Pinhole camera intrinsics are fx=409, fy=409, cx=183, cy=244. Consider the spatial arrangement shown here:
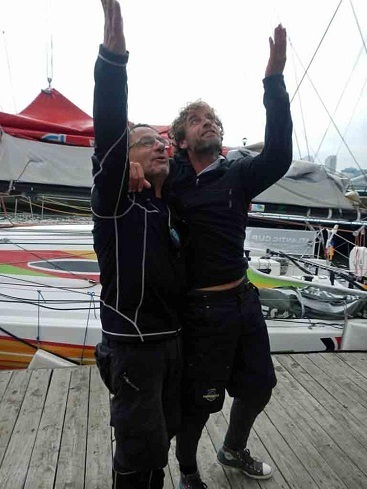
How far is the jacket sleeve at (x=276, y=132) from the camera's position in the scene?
1482 mm

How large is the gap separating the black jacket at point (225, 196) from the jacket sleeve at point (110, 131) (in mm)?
335

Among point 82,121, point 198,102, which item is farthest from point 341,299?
point 82,121

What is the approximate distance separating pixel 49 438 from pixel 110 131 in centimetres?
168

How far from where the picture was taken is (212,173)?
5.31 ft

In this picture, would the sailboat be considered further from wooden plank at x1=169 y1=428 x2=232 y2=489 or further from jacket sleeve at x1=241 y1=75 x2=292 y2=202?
jacket sleeve at x1=241 y1=75 x2=292 y2=202

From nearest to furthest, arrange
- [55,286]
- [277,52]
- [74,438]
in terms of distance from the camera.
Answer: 1. [277,52]
2. [74,438]
3. [55,286]

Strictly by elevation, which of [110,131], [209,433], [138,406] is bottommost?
[209,433]

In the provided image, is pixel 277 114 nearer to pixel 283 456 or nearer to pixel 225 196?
pixel 225 196

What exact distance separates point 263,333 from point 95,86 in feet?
3.66

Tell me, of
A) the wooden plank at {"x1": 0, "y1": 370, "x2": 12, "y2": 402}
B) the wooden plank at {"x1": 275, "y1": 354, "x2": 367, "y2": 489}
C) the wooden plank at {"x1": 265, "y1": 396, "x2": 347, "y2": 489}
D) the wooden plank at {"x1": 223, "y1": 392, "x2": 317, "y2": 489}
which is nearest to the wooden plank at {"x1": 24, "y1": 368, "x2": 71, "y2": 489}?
the wooden plank at {"x1": 0, "y1": 370, "x2": 12, "y2": 402}

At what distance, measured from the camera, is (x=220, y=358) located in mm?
1544

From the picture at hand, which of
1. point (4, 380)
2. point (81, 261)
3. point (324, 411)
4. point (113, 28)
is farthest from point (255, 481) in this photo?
point (81, 261)

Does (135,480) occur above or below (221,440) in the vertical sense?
above

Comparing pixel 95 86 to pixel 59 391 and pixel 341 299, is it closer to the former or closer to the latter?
pixel 59 391
